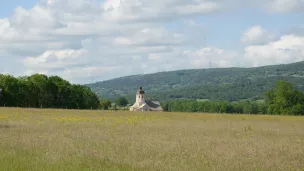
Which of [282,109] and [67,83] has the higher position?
[67,83]

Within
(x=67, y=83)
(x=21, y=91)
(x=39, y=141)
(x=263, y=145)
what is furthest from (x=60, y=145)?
(x=67, y=83)

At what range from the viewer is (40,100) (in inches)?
4331

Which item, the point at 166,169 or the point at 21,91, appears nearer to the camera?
the point at 166,169

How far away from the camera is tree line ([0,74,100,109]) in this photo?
104m

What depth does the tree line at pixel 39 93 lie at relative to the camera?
103625 millimetres

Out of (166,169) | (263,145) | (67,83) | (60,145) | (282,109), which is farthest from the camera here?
(67,83)

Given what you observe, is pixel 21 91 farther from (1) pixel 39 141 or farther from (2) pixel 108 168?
(2) pixel 108 168

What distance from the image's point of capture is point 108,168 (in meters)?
15.8

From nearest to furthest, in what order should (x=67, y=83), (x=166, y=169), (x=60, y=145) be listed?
(x=166, y=169)
(x=60, y=145)
(x=67, y=83)

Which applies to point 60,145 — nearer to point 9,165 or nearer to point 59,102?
point 9,165

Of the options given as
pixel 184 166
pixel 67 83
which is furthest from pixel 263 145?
pixel 67 83

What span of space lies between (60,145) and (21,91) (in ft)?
287

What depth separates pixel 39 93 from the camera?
112125mm

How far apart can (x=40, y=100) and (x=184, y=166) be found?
9772 cm
